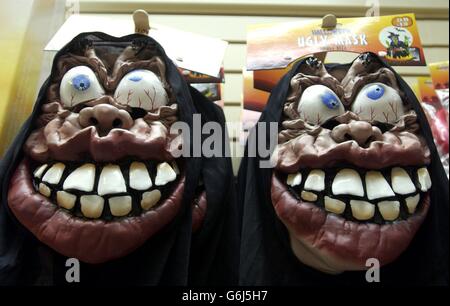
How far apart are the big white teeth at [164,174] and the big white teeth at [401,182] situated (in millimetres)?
338

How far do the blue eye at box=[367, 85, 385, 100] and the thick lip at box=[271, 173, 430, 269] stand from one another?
20 cm

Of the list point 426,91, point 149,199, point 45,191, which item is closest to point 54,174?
point 45,191

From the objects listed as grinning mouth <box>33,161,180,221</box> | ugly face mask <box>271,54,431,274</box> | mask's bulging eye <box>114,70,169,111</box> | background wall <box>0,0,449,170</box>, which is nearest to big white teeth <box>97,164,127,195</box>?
grinning mouth <box>33,161,180,221</box>

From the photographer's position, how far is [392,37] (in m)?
0.95

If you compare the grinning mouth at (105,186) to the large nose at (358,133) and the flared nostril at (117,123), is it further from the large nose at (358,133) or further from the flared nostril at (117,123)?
the large nose at (358,133)

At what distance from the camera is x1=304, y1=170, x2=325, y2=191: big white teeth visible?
657mm

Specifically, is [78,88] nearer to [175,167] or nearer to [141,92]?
[141,92]

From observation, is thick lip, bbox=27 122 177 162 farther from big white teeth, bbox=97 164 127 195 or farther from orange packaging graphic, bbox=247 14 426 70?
orange packaging graphic, bbox=247 14 426 70

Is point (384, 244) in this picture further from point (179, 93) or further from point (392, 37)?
point (392, 37)

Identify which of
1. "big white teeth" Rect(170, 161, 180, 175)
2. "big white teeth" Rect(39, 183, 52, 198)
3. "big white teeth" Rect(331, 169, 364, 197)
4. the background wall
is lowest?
"big white teeth" Rect(39, 183, 52, 198)

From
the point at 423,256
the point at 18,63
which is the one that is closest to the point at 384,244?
the point at 423,256

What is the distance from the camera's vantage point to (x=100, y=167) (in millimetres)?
643

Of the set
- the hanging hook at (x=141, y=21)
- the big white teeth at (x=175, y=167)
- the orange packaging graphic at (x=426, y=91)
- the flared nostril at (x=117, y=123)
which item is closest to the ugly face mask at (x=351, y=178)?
the big white teeth at (x=175, y=167)

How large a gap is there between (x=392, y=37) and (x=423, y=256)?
50cm
